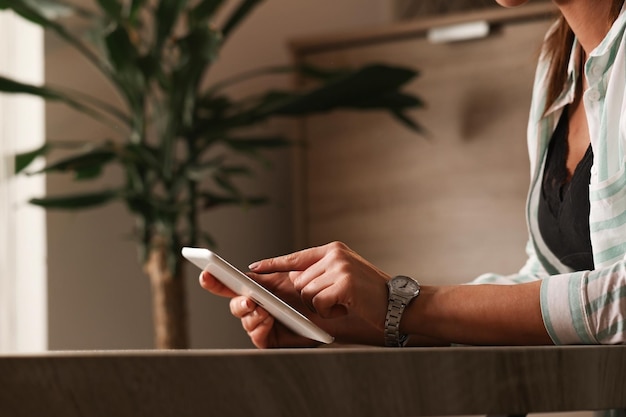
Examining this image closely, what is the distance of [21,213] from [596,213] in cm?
163

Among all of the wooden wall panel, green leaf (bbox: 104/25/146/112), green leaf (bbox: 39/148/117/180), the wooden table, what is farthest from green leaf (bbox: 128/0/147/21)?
the wooden table

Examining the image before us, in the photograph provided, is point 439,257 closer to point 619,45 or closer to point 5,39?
point 5,39

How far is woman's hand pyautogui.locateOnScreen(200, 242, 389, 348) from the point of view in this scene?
0.82 m

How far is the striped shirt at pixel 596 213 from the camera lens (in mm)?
815

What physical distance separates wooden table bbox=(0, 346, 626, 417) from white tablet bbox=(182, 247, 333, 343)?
0.24m

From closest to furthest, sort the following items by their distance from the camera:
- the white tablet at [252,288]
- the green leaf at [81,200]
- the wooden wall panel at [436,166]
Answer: the white tablet at [252,288], the green leaf at [81,200], the wooden wall panel at [436,166]

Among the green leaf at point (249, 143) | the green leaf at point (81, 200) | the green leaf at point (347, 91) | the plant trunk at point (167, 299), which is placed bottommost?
the plant trunk at point (167, 299)

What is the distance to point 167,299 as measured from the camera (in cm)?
208

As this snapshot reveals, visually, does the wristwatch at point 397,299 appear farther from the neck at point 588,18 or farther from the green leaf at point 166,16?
the green leaf at point 166,16

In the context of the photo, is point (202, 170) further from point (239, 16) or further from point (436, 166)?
point (436, 166)

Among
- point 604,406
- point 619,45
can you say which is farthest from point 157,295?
point 604,406

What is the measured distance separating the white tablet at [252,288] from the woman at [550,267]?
2 cm

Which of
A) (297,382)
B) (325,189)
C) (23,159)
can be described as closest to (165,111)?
(23,159)

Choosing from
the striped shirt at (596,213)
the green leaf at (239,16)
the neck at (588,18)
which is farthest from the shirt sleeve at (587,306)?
the green leaf at (239,16)
